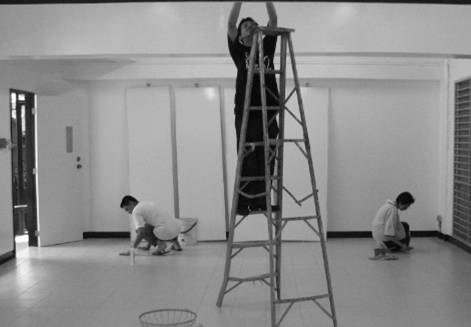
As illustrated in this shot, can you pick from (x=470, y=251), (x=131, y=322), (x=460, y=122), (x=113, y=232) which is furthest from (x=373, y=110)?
(x=131, y=322)

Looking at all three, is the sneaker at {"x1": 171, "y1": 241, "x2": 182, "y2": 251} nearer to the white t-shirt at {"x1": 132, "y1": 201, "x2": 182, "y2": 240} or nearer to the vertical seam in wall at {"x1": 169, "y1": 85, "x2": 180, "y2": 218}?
the white t-shirt at {"x1": 132, "y1": 201, "x2": 182, "y2": 240}

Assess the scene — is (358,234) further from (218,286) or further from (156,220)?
(218,286)

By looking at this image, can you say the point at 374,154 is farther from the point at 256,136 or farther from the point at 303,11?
the point at 256,136

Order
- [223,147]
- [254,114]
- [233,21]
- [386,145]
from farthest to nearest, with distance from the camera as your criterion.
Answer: [386,145], [223,147], [254,114], [233,21]

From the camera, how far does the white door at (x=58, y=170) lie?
324 inches

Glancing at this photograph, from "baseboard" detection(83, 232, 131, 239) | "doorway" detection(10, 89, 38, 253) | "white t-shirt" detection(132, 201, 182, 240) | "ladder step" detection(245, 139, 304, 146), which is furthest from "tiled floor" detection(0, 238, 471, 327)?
"ladder step" detection(245, 139, 304, 146)

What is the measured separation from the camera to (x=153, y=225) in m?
7.70

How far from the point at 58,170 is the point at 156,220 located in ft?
5.95

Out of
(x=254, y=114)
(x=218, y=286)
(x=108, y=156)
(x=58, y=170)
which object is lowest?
(x=218, y=286)

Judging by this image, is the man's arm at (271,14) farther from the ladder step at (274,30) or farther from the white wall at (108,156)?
the white wall at (108,156)

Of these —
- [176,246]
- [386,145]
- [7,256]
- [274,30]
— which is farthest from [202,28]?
[386,145]

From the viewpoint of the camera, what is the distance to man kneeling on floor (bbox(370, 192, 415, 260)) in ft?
24.6

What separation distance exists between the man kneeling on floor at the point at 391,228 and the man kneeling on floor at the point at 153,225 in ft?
8.65


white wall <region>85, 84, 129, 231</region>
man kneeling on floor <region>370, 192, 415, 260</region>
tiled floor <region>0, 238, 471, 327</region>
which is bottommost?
tiled floor <region>0, 238, 471, 327</region>
